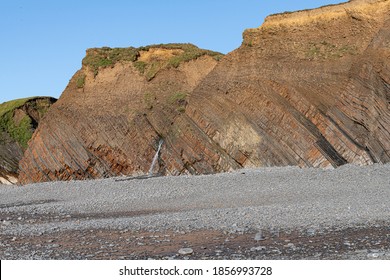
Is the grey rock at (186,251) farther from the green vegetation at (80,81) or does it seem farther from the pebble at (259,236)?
the green vegetation at (80,81)

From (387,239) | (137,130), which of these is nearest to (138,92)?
(137,130)

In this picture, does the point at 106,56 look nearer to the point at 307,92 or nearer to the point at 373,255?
the point at 307,92

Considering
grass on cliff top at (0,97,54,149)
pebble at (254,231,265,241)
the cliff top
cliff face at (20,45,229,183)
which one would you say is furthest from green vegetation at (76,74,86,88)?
pebble at (254,231,265,241)

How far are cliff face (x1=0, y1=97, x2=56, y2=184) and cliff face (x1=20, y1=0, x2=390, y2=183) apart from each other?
8.19 m

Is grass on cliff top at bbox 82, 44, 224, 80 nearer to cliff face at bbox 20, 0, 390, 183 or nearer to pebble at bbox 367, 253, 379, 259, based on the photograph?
cliff face at bbox 20, 0, 390, 183

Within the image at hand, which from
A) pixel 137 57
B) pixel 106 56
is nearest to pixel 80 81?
pixel 106 56

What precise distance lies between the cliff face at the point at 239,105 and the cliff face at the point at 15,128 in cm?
819

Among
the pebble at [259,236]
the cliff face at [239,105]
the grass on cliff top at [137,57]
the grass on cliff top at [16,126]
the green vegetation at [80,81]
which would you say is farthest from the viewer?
the grass on cliff top at [16,126]

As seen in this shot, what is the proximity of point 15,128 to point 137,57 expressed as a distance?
14.3 m

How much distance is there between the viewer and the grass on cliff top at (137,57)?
30.5m

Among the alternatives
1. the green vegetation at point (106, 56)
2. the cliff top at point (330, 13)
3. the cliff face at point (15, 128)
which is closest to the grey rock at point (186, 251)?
the cliff top at point (330, 13)

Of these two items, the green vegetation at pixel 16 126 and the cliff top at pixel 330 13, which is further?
the green vegetation at pixel 16 126

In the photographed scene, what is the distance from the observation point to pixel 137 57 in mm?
31344
